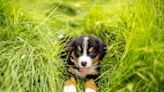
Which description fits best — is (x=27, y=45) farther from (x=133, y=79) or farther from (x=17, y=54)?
(x=133, y=79)

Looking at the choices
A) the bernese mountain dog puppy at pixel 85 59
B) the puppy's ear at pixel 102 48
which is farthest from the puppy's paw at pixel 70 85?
the puppy's ear at pixel 102 48

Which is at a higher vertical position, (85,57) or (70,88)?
(85,57)

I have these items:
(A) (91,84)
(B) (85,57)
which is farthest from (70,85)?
(B) (85,57)

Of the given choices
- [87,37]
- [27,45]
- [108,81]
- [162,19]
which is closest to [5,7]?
[27,45]

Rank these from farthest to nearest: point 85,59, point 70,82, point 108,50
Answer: point 108,50 < point 70,82 < point 85,59

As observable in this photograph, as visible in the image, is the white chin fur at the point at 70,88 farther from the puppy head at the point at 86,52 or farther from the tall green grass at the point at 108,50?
the puppy head at the point at 86,52

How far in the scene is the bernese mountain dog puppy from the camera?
4846 millimetres

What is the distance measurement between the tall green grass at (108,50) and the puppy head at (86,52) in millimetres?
120

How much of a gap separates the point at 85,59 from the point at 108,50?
0.38 m

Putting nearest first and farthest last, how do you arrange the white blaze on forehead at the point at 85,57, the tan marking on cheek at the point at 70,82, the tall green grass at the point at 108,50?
1. the tall green grass at the point at 108,50
2. the white blaze on forehead at the point at 85,57
3. the tan marking on cheek at the point at 70,82

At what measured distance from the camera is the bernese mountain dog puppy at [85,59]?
485cm

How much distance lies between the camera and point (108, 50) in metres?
5.05

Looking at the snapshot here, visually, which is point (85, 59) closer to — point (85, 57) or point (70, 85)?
point (85, 57)

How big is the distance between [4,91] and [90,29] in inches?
60.8
